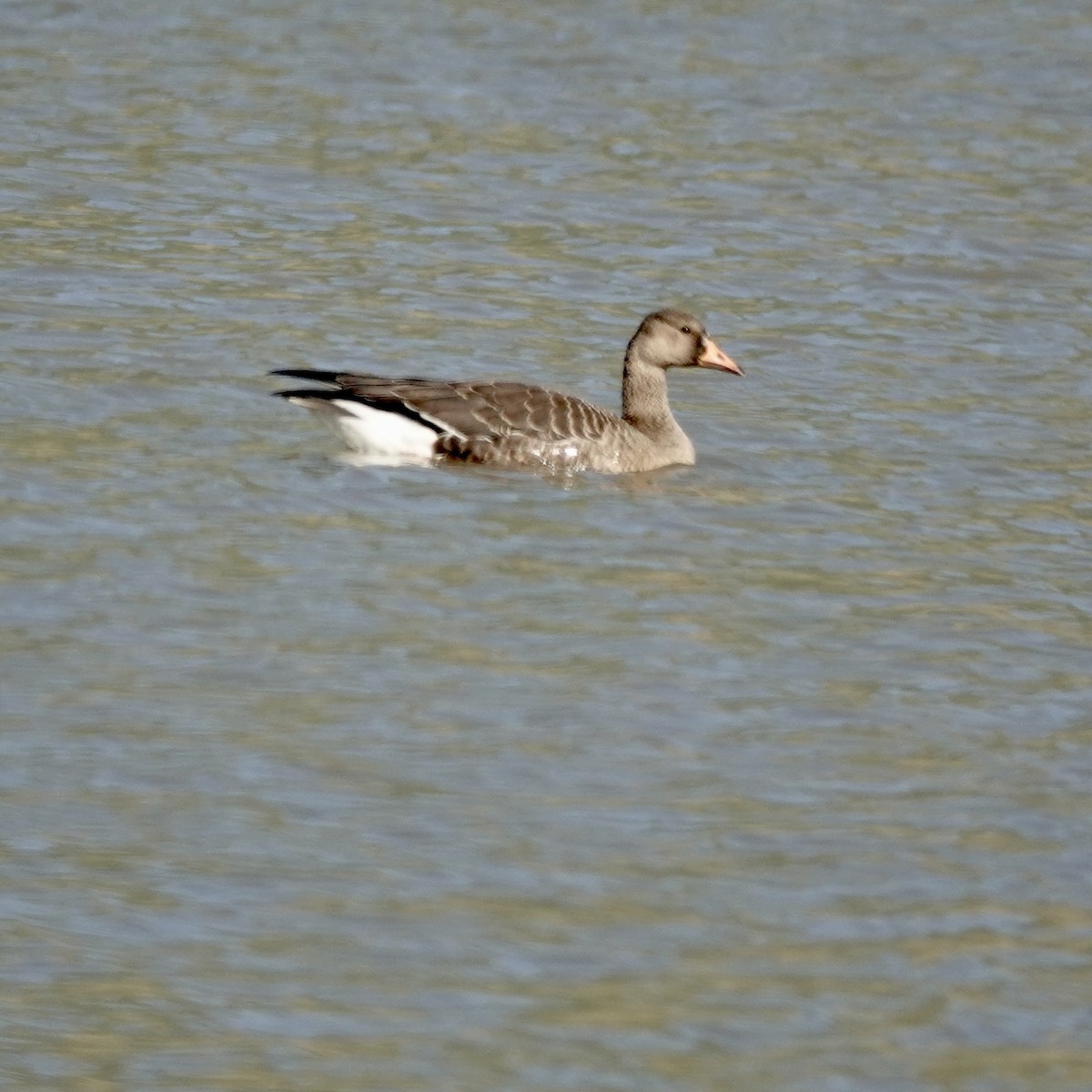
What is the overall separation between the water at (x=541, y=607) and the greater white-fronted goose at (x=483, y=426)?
0.70 feet

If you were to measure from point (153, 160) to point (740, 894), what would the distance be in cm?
1350

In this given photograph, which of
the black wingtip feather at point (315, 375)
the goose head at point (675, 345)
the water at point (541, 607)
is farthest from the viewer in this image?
the goose head at point (675, 345)

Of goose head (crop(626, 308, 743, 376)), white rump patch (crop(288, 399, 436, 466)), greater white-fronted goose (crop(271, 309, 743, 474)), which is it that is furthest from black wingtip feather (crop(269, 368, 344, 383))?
goose head (crop(626, 308, 743, 376))

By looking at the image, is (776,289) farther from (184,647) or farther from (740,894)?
(740,894)

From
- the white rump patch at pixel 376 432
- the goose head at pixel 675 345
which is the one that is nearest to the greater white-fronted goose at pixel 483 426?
the white rump patch at pixel 376 432

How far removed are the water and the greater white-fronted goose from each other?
21 centimetres

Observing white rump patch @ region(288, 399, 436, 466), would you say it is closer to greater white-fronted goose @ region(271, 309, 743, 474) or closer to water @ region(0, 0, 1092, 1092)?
greater white-fronted goose @ region(271, 309, 743, 474)

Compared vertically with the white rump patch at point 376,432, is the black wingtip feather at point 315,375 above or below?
above

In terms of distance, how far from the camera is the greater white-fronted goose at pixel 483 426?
13625 mm

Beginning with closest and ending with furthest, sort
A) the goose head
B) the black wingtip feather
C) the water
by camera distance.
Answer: the water
the black wingtip feather
the goose head

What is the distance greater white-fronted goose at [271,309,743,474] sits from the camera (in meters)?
13.6

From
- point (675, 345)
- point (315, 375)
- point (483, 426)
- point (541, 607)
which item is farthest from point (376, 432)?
point (541, 607)

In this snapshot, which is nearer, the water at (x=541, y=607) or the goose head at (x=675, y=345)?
the water at (x=541, y=607)

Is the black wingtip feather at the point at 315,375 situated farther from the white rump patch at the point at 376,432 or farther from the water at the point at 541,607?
the water at the point at 541,607
